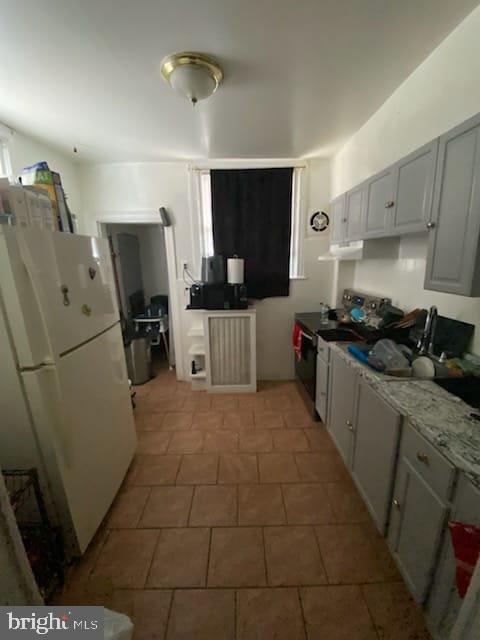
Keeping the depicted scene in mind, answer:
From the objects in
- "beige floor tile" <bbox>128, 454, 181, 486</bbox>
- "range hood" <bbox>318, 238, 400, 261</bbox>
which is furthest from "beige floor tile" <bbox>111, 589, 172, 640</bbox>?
"range hood" <bbox>318, 238, 400, 261</bbox>

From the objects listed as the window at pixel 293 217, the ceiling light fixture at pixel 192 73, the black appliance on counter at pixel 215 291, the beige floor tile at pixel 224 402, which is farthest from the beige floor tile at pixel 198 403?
the ceiling light fixture at pixel 192 73

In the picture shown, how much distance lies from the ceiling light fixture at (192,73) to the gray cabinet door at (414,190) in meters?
1.17

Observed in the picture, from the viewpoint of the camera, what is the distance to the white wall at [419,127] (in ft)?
3.93

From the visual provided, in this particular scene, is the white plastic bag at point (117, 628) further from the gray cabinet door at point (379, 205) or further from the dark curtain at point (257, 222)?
the dark curtain at point (257, 222)

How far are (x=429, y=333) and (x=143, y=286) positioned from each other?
3900 mm

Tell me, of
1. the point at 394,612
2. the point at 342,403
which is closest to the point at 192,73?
the point at 342,403

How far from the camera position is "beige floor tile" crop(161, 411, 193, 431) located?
2338 millimetres

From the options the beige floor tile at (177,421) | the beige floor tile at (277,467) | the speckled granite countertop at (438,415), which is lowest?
the beige floor tile at (277,467)

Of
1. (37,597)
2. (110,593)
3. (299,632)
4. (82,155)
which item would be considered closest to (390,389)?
(299,632)

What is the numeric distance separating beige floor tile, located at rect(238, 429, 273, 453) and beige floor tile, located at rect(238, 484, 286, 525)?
0.34 meters

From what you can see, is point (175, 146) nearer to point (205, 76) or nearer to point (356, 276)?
point (205, 76)

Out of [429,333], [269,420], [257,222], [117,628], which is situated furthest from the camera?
[257,222]

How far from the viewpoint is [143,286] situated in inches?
165

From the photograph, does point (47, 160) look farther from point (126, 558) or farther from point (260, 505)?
point (260, 505)
